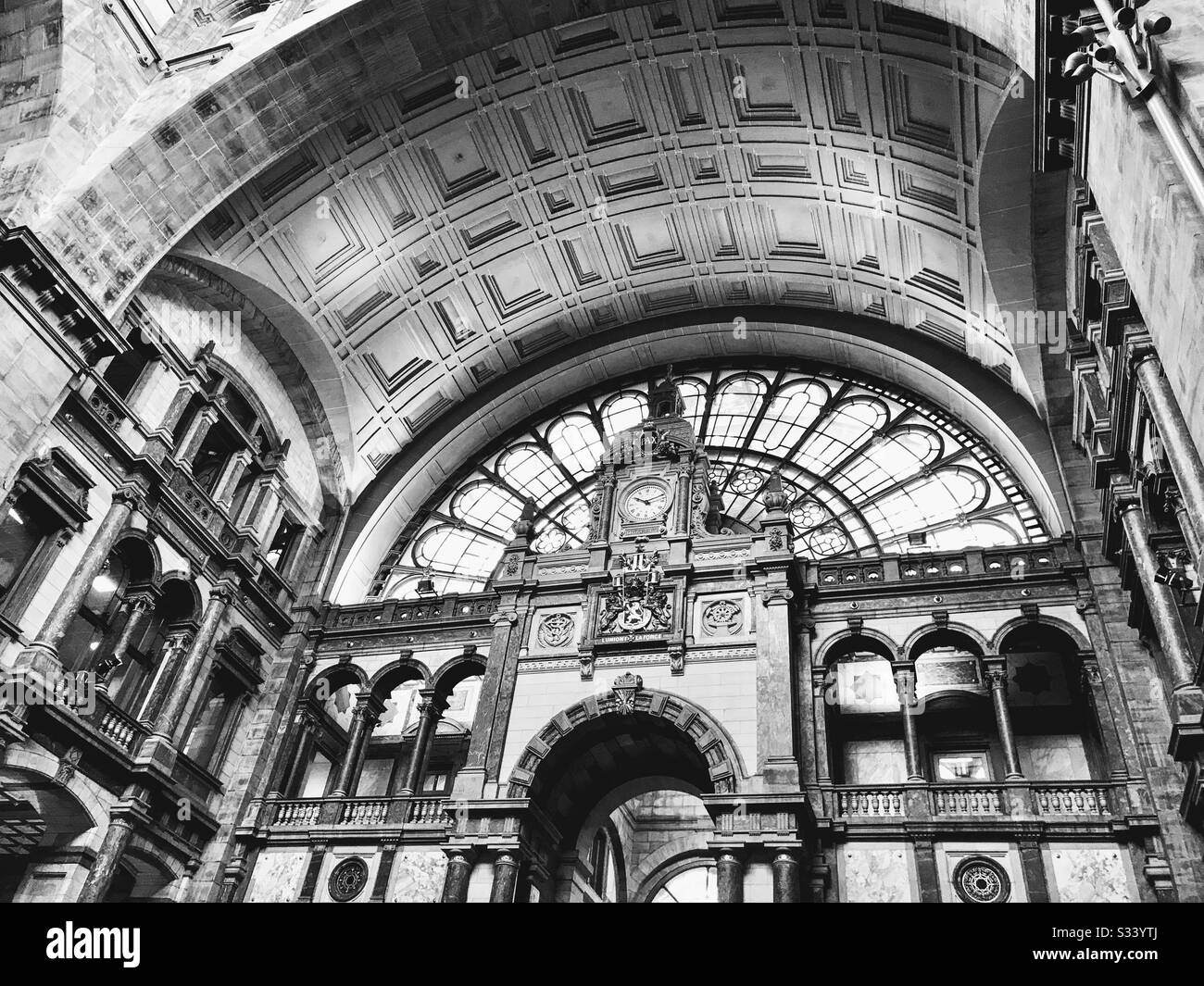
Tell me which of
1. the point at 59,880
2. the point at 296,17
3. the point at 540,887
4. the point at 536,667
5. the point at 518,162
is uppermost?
the point at 518,162

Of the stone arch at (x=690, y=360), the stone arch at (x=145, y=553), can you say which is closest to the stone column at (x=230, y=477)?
the stone arch at (x=145, y=553)

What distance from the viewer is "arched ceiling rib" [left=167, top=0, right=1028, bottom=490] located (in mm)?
20266

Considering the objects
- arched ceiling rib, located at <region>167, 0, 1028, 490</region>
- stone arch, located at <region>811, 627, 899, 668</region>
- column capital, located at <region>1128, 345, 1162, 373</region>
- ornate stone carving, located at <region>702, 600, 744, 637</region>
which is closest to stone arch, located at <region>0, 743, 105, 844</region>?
ornate stone carving, located at <region>702, 600, 744, 637</region>

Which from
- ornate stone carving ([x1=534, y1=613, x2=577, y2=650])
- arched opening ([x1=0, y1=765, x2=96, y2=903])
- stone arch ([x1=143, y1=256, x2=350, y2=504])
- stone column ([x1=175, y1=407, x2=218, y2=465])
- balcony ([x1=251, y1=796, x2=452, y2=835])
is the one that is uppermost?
stone arch ([x1=143, y1=256, x2=350, y2=504])

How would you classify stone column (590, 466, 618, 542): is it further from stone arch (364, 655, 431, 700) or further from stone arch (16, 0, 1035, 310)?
stone arch (16, 0, 1035, 310)

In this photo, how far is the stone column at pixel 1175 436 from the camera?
410 inches

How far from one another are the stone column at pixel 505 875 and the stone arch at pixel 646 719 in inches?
40.5

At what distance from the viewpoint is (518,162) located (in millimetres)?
23188

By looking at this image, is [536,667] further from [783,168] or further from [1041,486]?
[783,168]

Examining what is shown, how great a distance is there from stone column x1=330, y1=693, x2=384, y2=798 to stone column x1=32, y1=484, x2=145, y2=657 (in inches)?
243

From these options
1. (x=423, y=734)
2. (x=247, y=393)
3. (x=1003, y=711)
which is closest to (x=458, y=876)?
(x=423, y=734)

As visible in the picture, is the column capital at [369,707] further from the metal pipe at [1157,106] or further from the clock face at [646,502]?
the metal pipe at [1157,106]
